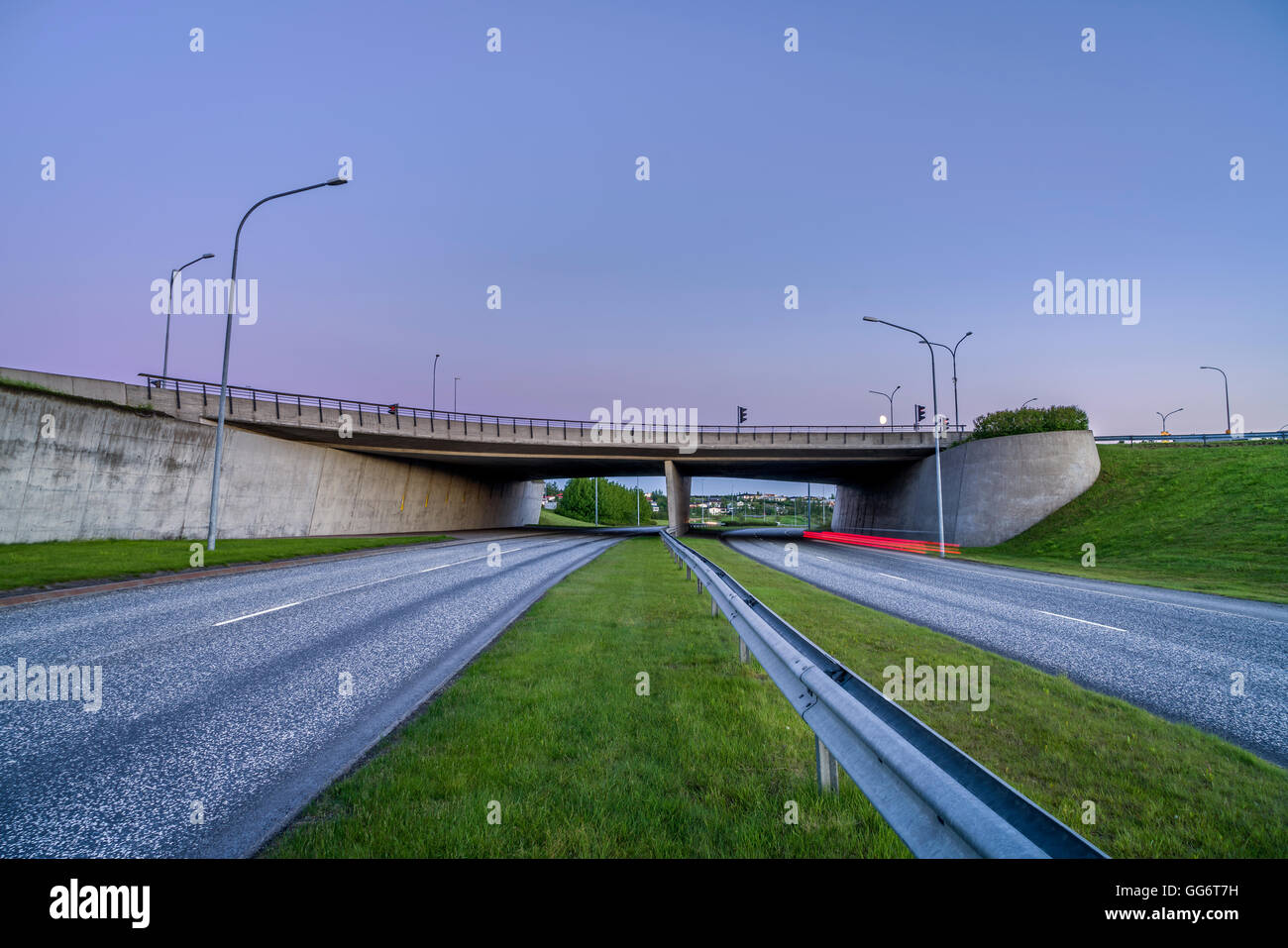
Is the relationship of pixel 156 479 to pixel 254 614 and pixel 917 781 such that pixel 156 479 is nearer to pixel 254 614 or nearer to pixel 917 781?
pixel 254 614

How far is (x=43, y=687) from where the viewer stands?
19.1 feet

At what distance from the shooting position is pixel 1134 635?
9.17 m

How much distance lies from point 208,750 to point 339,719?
0.93m

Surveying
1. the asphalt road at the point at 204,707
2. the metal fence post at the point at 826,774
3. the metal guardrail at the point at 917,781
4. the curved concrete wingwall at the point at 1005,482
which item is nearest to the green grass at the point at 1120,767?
the metal fence post at the point at 826,774

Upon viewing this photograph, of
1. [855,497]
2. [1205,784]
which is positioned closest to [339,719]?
[1205,784]

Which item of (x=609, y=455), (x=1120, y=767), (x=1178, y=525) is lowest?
(x=1120, y=767)

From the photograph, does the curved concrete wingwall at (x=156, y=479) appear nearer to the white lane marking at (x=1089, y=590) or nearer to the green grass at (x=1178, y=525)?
the white lane marking at (x=1089, y=590)

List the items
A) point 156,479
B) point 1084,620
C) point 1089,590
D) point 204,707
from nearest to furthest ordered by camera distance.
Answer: point 204,707 < point 1084,620 < point 1089,590 < point 156,479

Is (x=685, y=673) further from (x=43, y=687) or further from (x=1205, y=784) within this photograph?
(x=43, y=687)

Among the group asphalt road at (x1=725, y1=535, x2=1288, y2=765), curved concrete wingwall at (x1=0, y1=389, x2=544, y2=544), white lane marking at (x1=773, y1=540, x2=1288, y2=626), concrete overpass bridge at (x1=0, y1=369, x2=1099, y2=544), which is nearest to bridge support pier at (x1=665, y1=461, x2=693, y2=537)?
concrete overpass bridge at (x1=0, y1=369, x2=1099, y2=544)

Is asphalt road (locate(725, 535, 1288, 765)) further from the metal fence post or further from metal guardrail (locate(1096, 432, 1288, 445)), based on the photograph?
metal guardrail (locate(1096, 432, 1288, 445))

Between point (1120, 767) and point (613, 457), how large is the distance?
137ft

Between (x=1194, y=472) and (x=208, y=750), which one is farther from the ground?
(x=1194, y=472)

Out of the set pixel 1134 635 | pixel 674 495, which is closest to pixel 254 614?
pixel 1134 635
